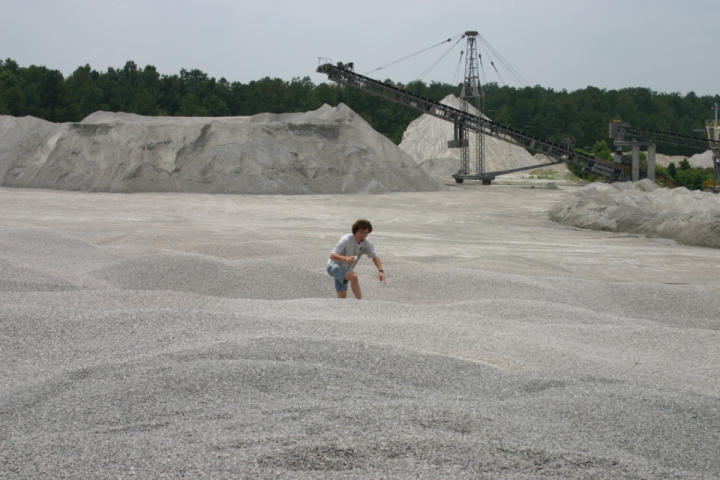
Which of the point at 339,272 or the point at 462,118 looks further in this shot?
the point at 462,118

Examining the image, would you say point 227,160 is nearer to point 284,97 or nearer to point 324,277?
point 324,277

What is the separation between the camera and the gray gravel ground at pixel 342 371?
4.18 metres

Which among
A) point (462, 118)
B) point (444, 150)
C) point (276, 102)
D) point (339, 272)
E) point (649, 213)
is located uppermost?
point (276, 102)

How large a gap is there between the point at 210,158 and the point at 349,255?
27.5 m

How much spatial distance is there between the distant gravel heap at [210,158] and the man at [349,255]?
24934mm

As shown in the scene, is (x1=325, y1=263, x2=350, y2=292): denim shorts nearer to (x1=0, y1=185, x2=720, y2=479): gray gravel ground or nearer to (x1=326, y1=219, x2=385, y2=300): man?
(x1=326, y1=219, x2=385, y2=300): man

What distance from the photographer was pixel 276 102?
74.6 m

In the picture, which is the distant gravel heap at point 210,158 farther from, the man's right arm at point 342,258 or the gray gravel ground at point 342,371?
the man's right arm at point 342,258

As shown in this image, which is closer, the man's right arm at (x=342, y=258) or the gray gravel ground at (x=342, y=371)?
the gray gravel ground at (x=342, y=371)

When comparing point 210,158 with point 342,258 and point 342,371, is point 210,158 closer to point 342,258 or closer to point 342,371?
point 342,258

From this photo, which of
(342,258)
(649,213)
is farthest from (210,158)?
(342,258)

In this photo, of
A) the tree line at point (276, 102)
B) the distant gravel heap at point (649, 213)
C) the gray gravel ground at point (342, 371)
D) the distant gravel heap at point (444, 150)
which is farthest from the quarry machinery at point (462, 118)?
the gray gravel ground at point (342, 371)

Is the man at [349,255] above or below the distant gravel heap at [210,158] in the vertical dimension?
below

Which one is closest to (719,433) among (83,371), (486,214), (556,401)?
(556,401)
